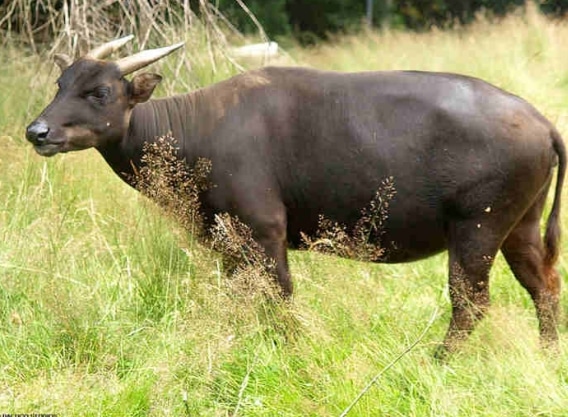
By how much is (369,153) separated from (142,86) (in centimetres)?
142

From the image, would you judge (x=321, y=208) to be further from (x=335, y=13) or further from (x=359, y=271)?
(x=335, y=13)

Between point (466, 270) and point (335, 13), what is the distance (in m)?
19.8

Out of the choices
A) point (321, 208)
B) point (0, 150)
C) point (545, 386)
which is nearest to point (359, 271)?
point (321, 208)

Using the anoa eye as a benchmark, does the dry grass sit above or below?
below

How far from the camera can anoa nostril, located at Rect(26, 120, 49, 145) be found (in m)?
5.96

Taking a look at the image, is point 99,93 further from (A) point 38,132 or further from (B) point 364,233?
(B) point 364,233

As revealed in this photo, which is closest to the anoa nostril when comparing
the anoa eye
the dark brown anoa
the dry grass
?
the dark brown anoa

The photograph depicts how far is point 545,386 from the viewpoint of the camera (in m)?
4.88

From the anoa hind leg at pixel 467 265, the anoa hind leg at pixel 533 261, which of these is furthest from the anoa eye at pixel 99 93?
the anoa hind leg at pixel 533 261

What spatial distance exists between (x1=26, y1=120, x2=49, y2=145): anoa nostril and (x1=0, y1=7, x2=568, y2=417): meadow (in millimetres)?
816

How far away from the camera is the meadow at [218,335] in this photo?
502cm

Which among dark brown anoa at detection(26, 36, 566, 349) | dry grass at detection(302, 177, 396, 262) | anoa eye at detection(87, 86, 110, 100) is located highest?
anoa eye at detection(87, 86, 110, 100)

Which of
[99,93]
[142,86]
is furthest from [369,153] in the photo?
[99,93]

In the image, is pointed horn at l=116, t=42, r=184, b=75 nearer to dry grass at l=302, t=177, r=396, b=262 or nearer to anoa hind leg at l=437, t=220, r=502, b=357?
dry grass at l=302, t=177, r=396, b=262
